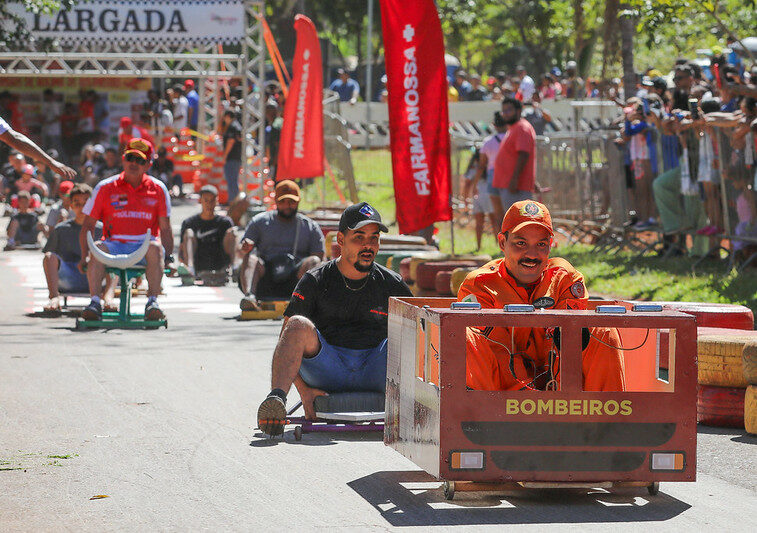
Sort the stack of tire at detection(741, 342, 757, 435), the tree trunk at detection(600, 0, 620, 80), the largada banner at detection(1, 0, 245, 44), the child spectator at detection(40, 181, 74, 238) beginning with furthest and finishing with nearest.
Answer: the largada banner at detection(1, 0, 245, 44) < the tree trunk at detection(600, 0, 620, 80) < the child spectator at detection(40, 181, 74, 238) < the stack of tire at detection(741, 342, 757, 435)

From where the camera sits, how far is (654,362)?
6805 millimetres

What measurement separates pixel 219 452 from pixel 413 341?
1.53 meters

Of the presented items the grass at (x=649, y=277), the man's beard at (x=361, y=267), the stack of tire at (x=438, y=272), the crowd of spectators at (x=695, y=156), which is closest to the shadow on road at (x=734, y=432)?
the man's beard at (x=361, y=267)

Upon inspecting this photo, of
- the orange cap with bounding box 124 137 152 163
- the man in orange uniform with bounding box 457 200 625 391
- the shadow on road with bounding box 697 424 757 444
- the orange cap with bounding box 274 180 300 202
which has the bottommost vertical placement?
the shadow on road with bounding box 697 424 757 444

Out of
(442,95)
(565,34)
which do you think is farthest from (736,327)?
(565,34)

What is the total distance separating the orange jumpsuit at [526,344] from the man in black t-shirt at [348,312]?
4.13 ft

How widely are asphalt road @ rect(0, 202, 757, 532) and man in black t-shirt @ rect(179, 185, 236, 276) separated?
269 inches

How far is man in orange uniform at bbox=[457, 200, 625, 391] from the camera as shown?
21.6 feet

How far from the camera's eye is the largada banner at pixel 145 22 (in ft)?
85.6

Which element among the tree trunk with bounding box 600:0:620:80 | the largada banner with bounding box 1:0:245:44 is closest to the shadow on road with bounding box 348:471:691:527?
the tree trunk with bounding box 600:0:620:80

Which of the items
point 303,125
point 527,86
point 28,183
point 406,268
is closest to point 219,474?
point 406,268

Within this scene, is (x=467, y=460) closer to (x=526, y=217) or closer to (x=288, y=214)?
(x=526, y=217)

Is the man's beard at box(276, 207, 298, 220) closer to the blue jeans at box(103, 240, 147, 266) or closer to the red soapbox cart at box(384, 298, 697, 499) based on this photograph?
the blue jeans at box(103, 240, 147, 266)

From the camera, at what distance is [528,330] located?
6.89 metres
